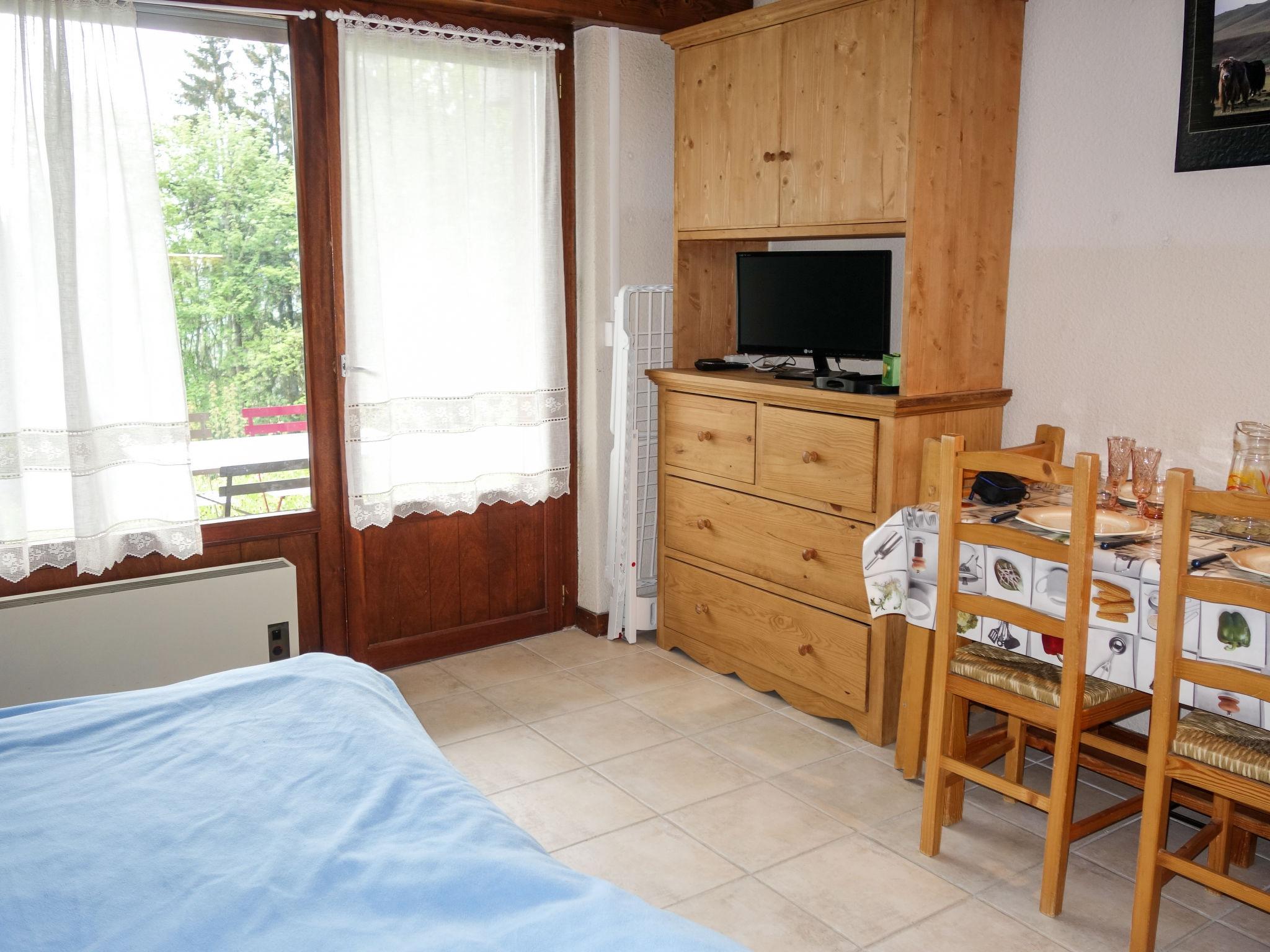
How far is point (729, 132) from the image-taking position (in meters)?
3.57

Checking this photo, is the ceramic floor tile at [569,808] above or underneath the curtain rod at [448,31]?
underneath

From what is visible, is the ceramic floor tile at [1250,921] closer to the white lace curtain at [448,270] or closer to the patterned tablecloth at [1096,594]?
the patterned tablecloth at [1096,594]

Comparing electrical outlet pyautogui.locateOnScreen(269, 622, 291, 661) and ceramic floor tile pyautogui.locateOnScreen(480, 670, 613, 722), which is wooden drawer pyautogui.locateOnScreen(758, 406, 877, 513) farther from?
electrical outlet pyautogui.locateOnScreen(269, 622, 291, 661)

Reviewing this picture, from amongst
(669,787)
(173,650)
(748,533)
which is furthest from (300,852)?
(748,533)

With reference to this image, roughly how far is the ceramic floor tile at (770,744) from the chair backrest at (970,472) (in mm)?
803

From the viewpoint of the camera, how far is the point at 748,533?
11.5 ft

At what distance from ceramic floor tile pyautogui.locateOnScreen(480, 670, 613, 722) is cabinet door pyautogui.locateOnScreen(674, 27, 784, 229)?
1665 mm

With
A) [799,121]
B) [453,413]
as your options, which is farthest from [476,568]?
[799,121]

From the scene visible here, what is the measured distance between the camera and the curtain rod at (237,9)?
3.10m

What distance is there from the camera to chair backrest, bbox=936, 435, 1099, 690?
85.2 inches

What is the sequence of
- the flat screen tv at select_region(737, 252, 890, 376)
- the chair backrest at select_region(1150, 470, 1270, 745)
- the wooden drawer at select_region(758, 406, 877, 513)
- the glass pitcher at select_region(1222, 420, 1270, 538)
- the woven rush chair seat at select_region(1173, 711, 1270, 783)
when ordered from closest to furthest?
the chair backrest at select_region(1150, 470, 1270, 745) → the woven rush chair seat at select_region(1173, 711, 1270, 783) → the glass pitcher at select_region(1222, 420, 1270, 538) → the wooden drawer at select_region(758, 406, 877, 513) → the flat screen tv at select_region(737, 252, 890, 376)

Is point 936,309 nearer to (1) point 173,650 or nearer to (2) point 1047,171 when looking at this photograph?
(2) point 1047,171

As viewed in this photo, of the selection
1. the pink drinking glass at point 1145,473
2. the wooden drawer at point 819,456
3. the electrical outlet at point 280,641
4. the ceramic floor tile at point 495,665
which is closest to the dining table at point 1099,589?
the pink drinking glass at point 1145,473

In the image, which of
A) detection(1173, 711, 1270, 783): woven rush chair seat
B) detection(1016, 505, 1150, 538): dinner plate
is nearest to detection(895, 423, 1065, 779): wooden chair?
detection(1016, 505, 1150, 538): dinner plate
